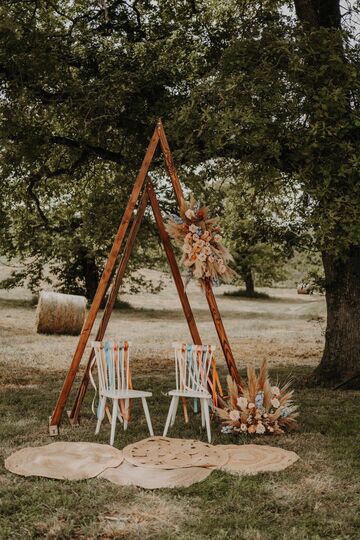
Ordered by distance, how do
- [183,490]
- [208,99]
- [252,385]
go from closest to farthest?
[183,490] < [252,385] < [208,99]

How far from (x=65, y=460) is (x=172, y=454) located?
0.89 meters

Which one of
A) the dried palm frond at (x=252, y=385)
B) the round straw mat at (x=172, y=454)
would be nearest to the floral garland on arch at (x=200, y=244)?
the dried palm frond at (x=252, y=385)

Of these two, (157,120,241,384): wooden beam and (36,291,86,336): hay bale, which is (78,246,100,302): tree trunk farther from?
(157,120,241,384): wooden beam

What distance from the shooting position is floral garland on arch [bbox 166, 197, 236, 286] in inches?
253

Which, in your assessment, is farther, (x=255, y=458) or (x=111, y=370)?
(x=111, y=370)

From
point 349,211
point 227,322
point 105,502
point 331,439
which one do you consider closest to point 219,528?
point 105,502

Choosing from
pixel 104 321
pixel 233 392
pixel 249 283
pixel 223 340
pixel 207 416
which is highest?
pixel 249 283

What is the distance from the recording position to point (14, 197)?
1107 cm

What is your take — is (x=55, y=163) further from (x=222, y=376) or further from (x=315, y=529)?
(x=315, y=529)

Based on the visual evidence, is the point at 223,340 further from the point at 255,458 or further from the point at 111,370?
the point at 255,458

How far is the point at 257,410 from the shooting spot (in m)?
6.15

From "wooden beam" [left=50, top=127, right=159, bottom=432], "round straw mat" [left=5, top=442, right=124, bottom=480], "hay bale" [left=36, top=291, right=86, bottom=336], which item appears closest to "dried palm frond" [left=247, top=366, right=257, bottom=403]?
"round straw mat" [left=5, top=442, right=124, bottom=480]

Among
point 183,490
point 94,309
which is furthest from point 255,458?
point 94,309

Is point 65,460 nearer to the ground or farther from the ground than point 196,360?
nearer to the ground
